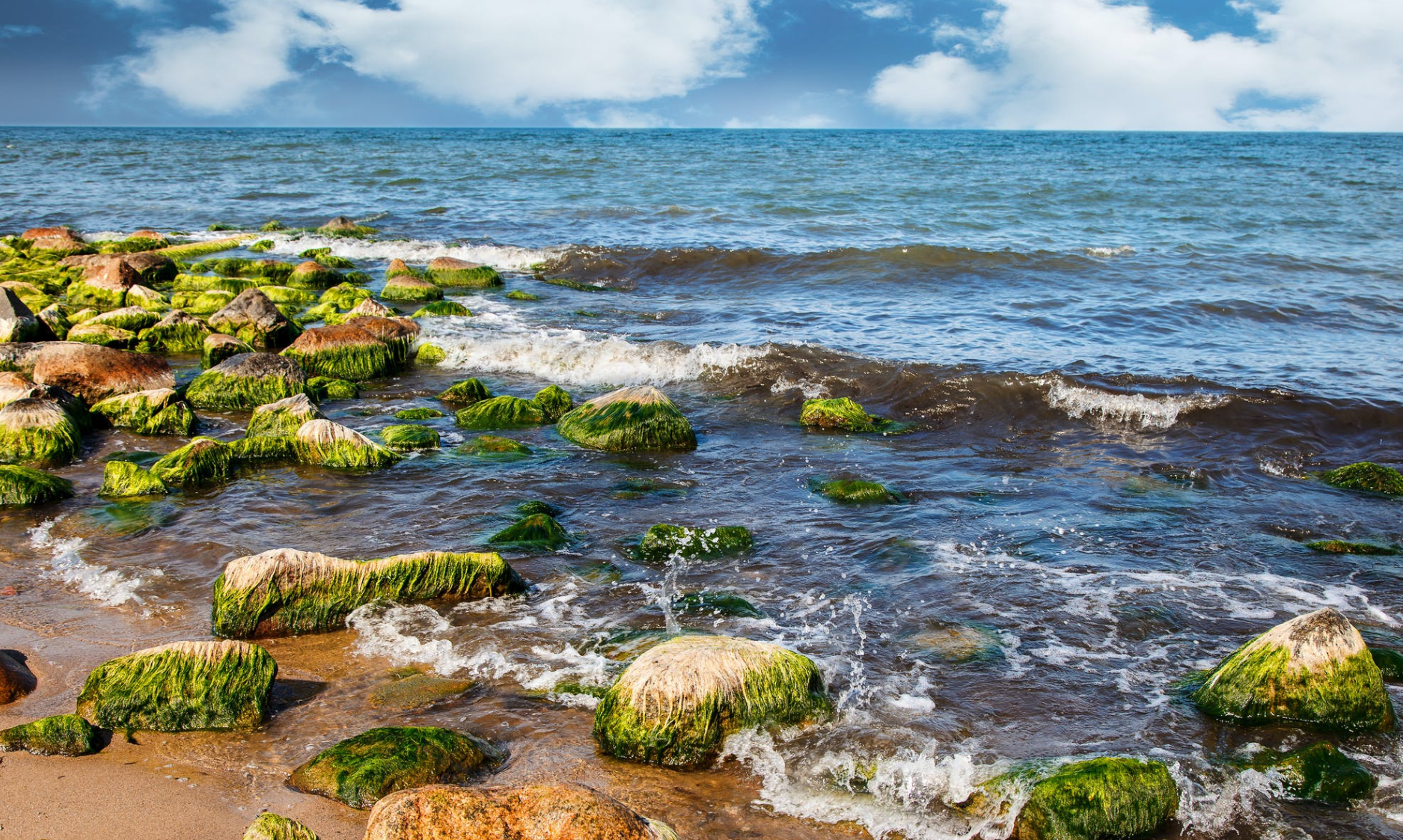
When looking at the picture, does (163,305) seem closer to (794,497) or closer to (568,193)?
(794,497)

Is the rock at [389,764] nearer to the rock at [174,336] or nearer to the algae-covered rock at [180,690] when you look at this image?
the algae-covered rock at [180,690]

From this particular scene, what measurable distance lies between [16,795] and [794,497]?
588 cm

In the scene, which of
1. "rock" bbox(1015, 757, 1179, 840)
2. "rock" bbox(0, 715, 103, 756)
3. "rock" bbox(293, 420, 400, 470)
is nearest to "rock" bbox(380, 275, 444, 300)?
"rock" bbox(293, 420, 400, 470)

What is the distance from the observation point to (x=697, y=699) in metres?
4.86

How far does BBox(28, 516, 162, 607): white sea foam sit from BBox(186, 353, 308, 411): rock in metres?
3.78

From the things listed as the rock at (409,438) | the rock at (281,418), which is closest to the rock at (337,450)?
the rock at (281,418)

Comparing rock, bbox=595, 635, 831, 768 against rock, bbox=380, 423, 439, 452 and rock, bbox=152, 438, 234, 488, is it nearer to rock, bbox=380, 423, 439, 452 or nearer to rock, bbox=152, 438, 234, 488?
rock, bbox=380, 423, 439, 452

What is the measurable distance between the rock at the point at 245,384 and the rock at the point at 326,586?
17.6 feet

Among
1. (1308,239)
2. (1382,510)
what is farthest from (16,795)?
(1308,239)

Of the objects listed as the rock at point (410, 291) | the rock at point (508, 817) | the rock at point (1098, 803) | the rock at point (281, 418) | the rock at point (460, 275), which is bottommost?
the rock at point (1098, 803)

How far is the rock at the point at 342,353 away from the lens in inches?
487

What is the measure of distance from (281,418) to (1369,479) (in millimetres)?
10409

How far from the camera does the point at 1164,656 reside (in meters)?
5.94

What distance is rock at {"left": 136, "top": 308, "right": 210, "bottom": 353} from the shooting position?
13.2 m
